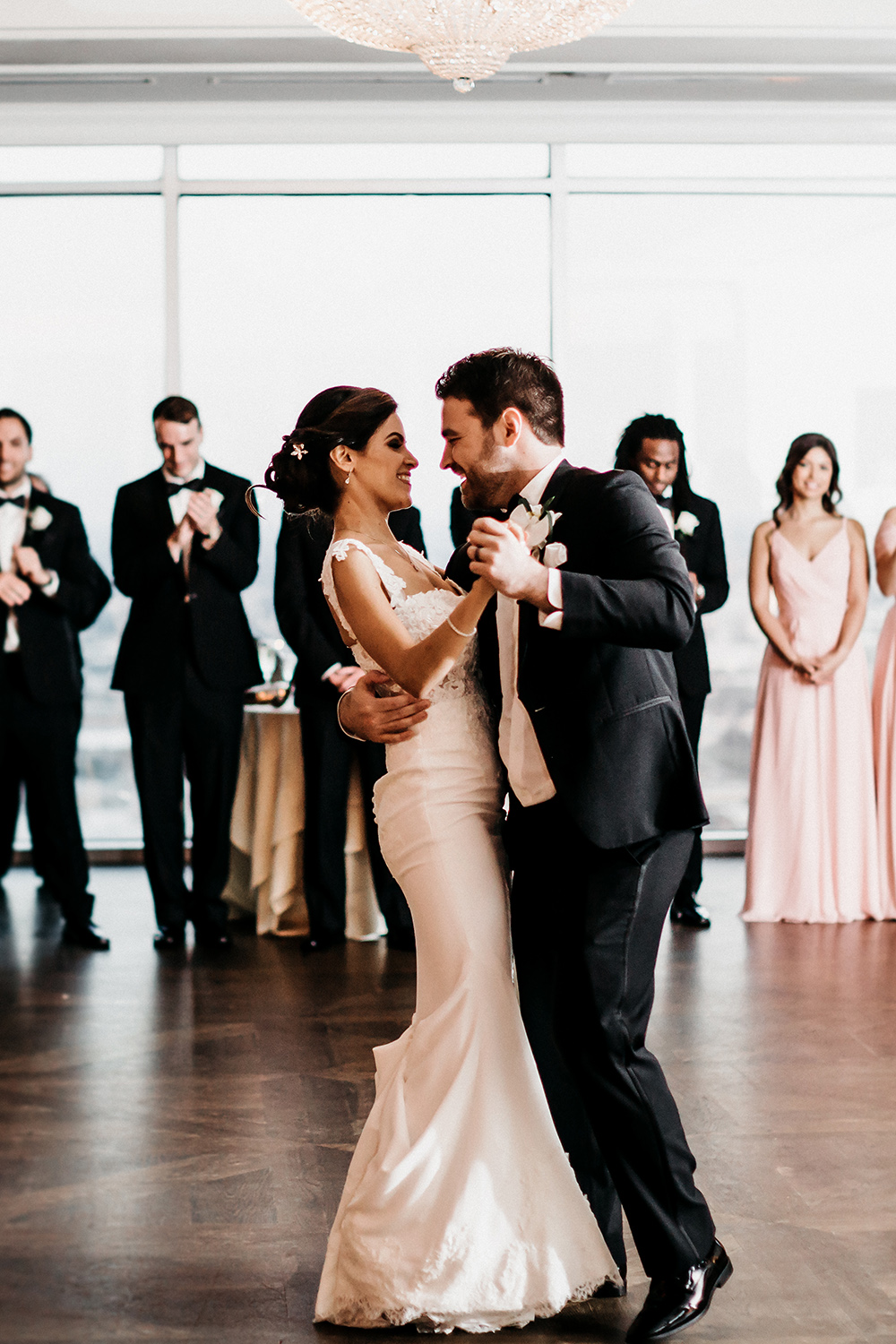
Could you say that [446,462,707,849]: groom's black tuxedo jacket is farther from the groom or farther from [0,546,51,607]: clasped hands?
[0,546,51,607]: clasped hands

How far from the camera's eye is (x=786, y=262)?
23.3 ft

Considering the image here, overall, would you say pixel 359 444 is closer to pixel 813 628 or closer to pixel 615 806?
pixel 615 806

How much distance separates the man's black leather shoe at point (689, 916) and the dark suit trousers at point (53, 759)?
7.19 ft

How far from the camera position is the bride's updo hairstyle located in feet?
8.43

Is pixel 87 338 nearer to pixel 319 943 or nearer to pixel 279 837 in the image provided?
pixel 279 837

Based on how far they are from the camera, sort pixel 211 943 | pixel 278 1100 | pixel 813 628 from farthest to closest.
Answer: pixel 813 628 → pixel 211 943 → pixel 278 1100

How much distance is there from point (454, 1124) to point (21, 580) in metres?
3.34

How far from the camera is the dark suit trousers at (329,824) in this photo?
510cm

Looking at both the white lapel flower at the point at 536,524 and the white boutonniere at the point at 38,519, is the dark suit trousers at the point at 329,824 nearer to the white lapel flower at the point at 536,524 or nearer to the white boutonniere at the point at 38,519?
the white boutonniere at the point at 38,519

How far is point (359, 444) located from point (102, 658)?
15.8 feet

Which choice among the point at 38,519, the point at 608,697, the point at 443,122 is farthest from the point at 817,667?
the point at 608,697

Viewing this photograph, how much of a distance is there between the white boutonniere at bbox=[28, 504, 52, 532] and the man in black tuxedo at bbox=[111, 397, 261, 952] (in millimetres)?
251

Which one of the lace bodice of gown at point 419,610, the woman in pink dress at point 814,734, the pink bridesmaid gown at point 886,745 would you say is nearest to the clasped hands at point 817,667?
the woman in pink dress at point 814,734

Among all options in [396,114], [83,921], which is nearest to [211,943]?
[83,921]
